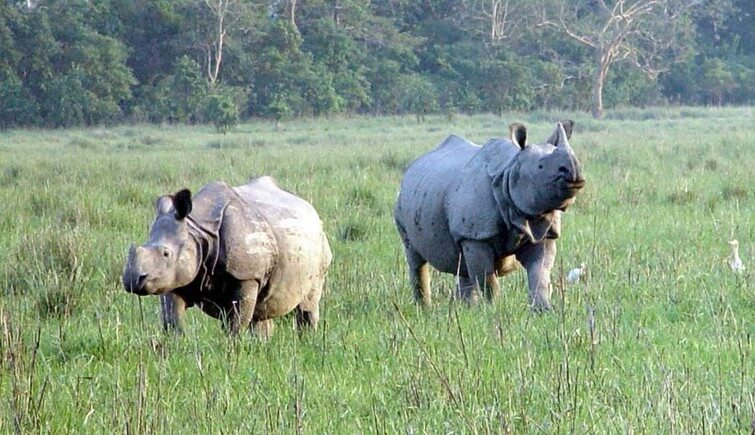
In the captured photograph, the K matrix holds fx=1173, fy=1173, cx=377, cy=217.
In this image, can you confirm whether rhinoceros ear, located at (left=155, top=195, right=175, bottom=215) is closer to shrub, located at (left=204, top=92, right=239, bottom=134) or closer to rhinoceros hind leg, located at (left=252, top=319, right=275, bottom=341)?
rhinoceros hind leg, located at (left=252, top=319, right=275, bottom=341)

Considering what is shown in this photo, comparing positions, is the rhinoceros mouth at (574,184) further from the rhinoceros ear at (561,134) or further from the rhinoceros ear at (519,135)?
the rhinoceros ear at (519,135)

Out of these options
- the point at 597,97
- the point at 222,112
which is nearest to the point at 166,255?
the point at 222,112

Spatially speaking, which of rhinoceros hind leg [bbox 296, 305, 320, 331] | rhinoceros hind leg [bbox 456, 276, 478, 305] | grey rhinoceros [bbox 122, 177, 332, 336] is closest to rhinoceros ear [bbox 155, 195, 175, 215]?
grey rhinoceros [bbox 122, 177, 332, 336]

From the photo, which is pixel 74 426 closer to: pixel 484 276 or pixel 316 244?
pixel 316 244

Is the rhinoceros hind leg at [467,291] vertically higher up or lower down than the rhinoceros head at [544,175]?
lower down

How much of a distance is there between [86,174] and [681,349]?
9211 millimetres

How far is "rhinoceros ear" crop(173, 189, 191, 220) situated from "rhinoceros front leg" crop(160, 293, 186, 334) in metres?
0.40

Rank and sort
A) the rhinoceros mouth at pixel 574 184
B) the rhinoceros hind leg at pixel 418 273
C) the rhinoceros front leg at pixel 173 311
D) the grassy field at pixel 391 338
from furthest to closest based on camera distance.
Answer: the rhinoceros hind leg at pixel 418 273 → the rhinoceros mouth at pixel 574 184 → the rhinoceros front leg at pixel 173 311 → the grassy field at pixel 391 338

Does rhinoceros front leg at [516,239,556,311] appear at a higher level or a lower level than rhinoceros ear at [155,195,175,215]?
lower

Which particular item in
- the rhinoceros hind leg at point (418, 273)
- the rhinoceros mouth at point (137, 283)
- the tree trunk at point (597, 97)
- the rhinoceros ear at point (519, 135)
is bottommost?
the tree trunk at point (597, 97)

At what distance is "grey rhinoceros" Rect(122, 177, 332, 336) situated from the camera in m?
4.62

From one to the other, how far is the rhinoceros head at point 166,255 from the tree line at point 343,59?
76.8ft

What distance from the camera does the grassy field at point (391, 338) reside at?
3592 millimetres

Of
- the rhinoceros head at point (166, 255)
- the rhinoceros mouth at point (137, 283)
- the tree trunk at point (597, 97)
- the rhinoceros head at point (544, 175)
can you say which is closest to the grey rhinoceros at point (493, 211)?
the rhinoceros head at point (544, 175)
